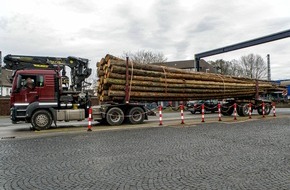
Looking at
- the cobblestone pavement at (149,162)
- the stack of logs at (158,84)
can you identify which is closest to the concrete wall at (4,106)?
the stack of logs at (158,84)

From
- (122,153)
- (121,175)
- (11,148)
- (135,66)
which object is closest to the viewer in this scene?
(121,175)

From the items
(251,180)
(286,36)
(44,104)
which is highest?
(286,36)

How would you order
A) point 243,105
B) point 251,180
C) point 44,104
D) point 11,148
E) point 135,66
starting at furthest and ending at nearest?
point 243,105
point 135,66
point 44,104
point 11,148
point 251,180

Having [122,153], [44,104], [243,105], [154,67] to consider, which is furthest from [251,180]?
[243,105]

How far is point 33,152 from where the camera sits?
8695 millimetres

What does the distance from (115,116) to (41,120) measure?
378 cm

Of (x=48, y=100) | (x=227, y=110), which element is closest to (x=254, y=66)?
(x=227, y=110)

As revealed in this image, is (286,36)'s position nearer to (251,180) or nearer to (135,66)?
(135,66)

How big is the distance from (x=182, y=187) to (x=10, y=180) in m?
3.28

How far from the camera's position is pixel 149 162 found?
7.18 metres

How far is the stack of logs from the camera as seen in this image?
53.3 ft

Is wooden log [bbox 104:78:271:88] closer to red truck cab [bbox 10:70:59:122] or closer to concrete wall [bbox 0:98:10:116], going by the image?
red truck cab [bbox 10:70:59:122]

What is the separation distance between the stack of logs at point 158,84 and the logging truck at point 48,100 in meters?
0.81

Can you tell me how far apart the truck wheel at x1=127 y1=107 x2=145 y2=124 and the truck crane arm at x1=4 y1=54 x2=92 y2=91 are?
3.47 metres
